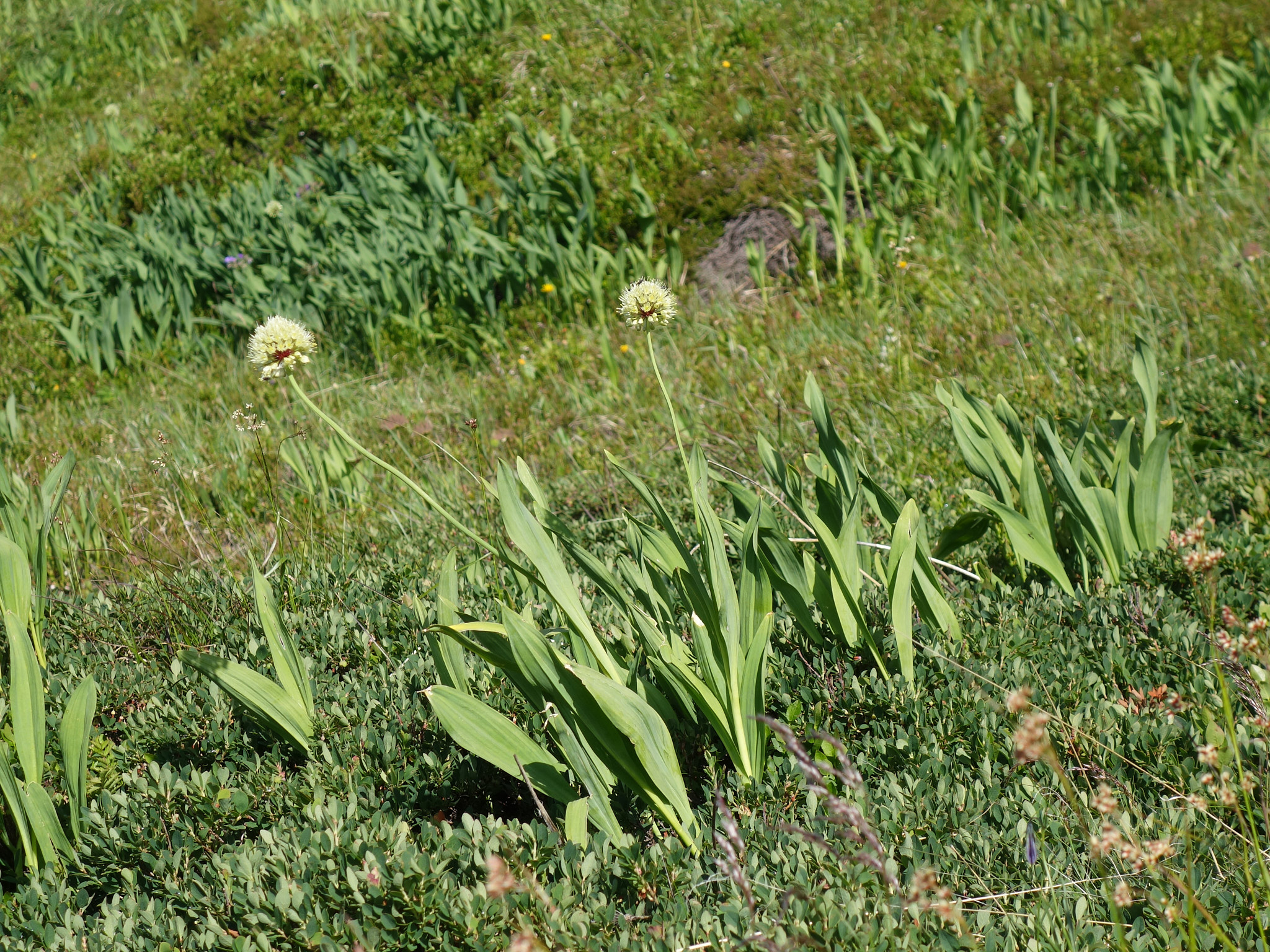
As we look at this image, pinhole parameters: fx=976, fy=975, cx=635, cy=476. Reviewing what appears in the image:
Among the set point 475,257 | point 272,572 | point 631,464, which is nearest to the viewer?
point 272,572

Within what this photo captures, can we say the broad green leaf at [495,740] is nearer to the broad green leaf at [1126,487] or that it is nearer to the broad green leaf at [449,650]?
the broad green leaf at [449,650]

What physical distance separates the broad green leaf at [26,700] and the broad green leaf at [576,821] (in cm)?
101

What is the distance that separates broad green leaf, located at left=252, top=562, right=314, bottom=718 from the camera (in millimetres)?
1996

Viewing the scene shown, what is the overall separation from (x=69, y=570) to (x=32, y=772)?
1745 mm

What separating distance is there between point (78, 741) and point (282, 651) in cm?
39

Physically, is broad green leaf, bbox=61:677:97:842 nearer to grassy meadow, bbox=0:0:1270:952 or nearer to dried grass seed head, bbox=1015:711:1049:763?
grassy meadow, bbox=0:0:1270:952

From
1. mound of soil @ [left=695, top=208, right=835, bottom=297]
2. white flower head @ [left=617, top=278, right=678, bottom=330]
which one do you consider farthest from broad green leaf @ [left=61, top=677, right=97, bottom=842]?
mound of soil @ [left=695, top=208, right=835, bottom=297]

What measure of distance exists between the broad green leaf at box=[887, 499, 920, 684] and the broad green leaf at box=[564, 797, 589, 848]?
2.49ft

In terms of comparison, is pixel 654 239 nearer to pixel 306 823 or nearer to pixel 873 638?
pixel 873 638

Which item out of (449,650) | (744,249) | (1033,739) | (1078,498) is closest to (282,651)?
(449,650)

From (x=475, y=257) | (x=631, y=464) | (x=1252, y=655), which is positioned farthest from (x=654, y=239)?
(x=1252, y=655)

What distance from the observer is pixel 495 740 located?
1.76 meters

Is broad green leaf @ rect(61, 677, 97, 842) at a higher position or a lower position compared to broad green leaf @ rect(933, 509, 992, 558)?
higher

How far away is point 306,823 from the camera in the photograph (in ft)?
→ 6.17
